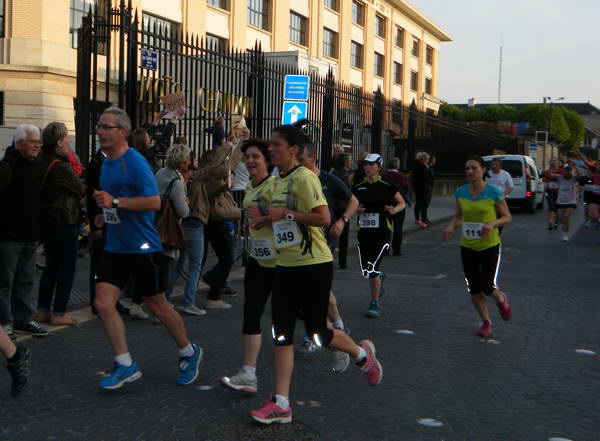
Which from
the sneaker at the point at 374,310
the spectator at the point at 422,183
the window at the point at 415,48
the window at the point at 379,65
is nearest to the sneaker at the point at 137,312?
the sneaker at the point at 374,310

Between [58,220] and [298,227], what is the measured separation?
116 inches

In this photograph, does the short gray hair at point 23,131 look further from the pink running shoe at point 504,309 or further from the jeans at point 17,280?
the pink running shoe at point 504,309

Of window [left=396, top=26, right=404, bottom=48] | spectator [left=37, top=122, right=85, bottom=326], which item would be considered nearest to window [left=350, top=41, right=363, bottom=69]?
window [left=396, top=26, right=404, bottom=48]

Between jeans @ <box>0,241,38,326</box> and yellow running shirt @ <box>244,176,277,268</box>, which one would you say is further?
jeans @ <box>0,241,38,326</box>

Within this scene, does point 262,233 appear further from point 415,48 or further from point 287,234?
point 415,48

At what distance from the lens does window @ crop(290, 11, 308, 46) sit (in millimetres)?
39812

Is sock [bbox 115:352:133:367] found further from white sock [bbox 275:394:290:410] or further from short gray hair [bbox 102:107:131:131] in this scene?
short gray hair [bbox 102:107:131:131]

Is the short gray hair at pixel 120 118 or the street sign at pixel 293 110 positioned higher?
the street sign at pixel 293 110

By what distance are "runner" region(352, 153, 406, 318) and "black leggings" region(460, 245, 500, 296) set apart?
3.53ft

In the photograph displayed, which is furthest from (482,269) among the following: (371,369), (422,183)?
(422,183)

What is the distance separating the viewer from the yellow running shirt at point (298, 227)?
4430 mm

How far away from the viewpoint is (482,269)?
6891 millimetres

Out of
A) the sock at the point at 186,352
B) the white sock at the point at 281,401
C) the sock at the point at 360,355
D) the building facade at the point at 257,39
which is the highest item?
the building facade at the point at 257,39

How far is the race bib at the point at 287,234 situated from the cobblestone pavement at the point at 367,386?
1.01 m
